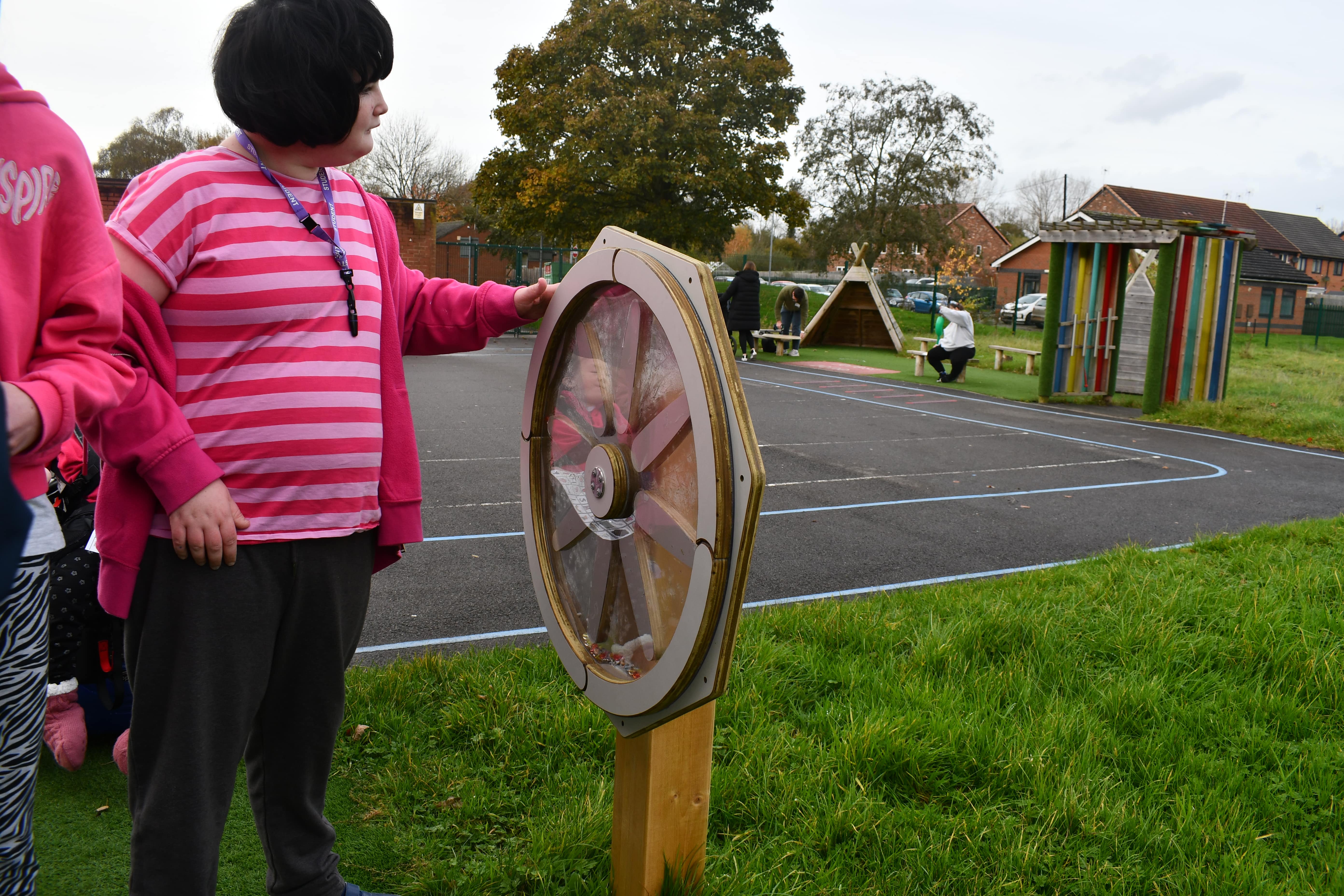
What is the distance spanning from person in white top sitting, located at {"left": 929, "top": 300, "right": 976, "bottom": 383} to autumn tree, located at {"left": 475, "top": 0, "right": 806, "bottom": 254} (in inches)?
433

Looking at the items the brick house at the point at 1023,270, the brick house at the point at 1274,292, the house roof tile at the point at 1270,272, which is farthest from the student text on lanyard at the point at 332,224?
the house roof tile at the point at 1270,272

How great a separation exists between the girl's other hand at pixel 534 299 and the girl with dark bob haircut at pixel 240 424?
352 millimetres

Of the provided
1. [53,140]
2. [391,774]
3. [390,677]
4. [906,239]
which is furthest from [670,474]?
[906,239]

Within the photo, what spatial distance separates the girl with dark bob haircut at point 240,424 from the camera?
1.62m

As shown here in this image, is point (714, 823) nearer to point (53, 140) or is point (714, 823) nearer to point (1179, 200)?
point (53, 140)

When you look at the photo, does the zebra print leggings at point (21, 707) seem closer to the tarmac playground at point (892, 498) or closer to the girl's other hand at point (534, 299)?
the girl's other hand at point (534, 299)

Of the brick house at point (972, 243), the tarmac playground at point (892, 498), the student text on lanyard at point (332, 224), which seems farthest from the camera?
the brick house at point (972, 243)

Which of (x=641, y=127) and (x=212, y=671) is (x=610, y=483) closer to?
(x=212, y=671)

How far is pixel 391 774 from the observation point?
9.20 ft

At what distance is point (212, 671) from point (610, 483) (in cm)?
74

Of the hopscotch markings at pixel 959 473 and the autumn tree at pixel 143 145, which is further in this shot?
the autumn tree at pixel 143 145

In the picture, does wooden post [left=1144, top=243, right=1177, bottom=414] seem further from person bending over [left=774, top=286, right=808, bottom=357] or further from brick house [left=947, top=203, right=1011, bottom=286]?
brick house [left=947, top=203, right=1011, bottom=286]

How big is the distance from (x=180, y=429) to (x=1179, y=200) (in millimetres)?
66822

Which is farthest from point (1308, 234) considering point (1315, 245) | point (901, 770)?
point (901, 770)
